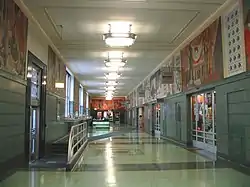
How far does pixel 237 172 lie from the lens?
657 cm

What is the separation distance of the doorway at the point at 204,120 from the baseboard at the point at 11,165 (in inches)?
235

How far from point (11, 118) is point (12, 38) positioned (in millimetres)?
1807

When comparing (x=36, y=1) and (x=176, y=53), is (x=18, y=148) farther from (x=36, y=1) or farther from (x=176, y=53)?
(x=176, y=53)

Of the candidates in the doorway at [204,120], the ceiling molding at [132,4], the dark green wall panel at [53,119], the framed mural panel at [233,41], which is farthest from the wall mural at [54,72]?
the framed mural panel at [233,41]

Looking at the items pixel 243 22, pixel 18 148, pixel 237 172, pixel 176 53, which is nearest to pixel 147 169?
pixel 237 172

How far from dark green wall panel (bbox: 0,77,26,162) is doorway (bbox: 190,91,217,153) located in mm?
5973

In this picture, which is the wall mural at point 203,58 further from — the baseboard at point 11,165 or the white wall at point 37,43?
the baseboard at point 11,165

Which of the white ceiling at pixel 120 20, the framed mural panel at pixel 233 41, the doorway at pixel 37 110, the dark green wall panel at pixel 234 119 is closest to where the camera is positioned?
the dark green wall panel at pixel 234 119

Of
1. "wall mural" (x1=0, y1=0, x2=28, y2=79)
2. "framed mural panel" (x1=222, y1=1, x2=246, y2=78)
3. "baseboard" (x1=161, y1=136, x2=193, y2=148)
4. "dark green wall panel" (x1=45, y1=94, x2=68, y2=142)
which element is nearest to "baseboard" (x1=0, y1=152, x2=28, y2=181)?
"wall mural" (x1=0, y1=0, x2=28, y2=79)

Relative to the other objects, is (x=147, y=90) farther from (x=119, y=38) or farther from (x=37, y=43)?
(x=37, y=43)

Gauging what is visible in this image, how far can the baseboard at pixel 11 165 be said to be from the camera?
6.06 metres

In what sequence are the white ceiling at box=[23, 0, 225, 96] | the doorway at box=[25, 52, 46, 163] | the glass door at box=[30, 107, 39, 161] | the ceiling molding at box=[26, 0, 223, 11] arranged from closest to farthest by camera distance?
the ceiling molding at box=[26, 0, 223, 11] < the white ceiling at box=[23, 0, 225, 96] < the doorway at box=[25, 52, 46, 163] < the glass door at box=[30, 107, 39, 161]

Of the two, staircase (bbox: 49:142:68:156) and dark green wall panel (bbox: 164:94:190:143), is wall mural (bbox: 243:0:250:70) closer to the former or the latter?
dark green wall panel (bbox: 164:94:190:143)

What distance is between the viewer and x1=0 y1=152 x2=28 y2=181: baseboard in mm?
6059
